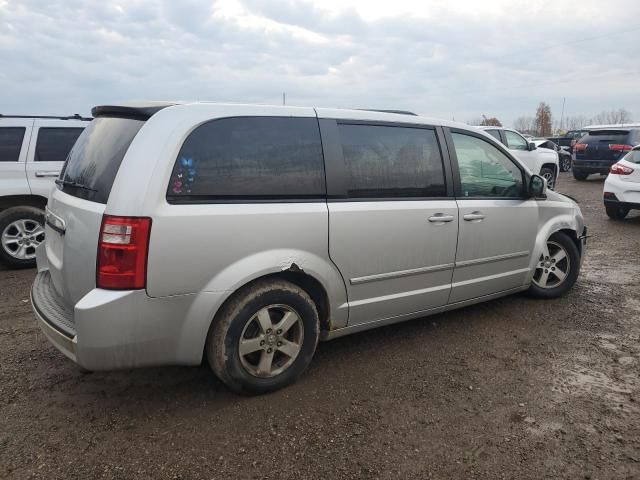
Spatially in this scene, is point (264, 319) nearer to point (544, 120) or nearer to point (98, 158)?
point (98, 158)

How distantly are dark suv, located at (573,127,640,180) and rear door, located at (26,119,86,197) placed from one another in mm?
14548

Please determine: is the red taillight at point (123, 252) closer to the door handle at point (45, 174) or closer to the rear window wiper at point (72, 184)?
the rear window wiper at point (72, 184)

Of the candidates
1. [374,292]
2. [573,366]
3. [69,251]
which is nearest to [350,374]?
[374,292]

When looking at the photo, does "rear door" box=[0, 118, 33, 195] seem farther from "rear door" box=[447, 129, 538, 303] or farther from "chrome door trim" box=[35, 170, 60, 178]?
"rear door" box=[447, 129, 538, 303]

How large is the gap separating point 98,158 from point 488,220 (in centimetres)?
288

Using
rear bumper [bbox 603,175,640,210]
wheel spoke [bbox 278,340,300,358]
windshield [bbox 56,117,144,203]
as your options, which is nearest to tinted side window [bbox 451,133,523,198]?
wheel spoke [bbox 278,340,300,358]

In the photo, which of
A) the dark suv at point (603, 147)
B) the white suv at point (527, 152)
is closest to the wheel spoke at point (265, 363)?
the white suv at point (527, 152)

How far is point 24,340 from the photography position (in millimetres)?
3797

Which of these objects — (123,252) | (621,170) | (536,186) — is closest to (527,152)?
(621,170)

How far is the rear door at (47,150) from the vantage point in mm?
5855

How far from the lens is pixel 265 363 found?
2957 millimetres

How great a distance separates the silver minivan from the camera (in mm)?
2488

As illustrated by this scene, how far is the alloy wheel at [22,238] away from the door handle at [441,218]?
4.68 metres

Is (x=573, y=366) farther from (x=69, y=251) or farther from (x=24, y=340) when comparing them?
(x=24, y=340)
